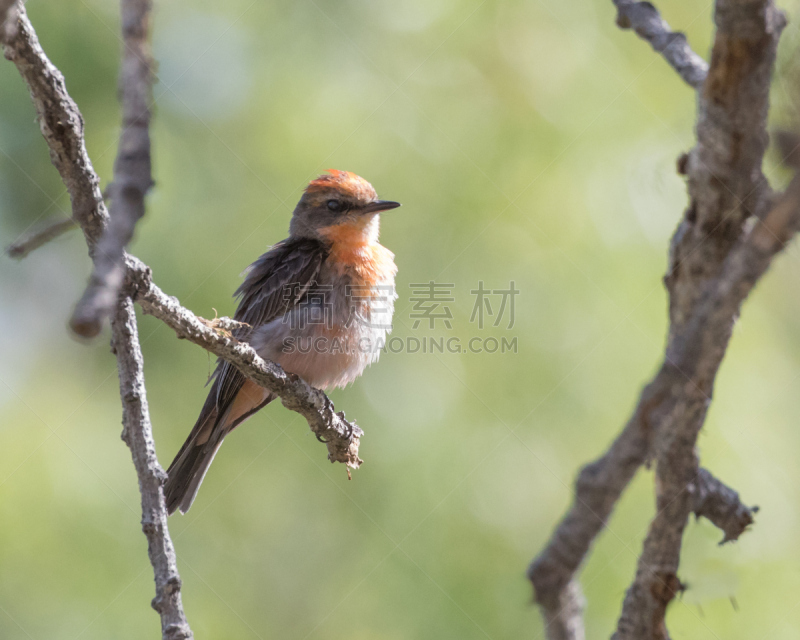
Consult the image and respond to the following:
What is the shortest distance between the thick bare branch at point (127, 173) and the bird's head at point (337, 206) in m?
3.92

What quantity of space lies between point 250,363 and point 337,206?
276cm

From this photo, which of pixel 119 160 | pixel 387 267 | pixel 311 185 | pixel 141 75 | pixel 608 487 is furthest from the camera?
pixel 311 185

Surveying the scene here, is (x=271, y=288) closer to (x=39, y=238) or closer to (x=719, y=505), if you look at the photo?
(x=39, y=238)

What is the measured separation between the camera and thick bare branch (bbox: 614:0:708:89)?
333 cm

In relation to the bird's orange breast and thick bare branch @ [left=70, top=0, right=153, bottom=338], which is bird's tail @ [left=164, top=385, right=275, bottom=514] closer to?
the bird's orange breast

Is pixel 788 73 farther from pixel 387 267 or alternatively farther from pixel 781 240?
pixel 387 267

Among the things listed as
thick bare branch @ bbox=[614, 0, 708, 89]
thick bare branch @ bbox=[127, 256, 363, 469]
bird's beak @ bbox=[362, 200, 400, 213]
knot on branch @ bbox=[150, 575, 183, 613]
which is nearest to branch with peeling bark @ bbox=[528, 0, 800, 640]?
thick bare branch @ bbox=[614, 0, 708, 89]

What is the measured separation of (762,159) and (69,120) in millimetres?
2228

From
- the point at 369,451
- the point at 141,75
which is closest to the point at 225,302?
the point at 369,451

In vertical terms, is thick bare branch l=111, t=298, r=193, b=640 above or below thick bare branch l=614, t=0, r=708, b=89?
below

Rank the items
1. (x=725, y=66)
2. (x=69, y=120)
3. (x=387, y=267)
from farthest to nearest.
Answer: (x=387, y=267), (x=725, y=66), (x=69, y=120)

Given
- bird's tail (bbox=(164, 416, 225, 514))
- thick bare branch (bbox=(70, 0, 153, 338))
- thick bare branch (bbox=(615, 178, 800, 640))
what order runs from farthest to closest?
bird's tail (bbox=(164, 416, 225, 514)) → thick bare branch (bbox=(615, 178, 800, 640)) → thick bare branch (bbox=(70, 0, 153, 338))

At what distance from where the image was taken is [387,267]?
18.4ft

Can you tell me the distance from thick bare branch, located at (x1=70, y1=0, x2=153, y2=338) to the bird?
332 cm
